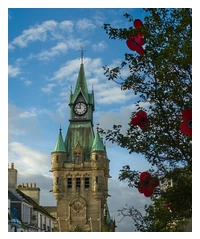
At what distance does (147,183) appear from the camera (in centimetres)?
823

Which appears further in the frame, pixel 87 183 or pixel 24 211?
pixel 87 183

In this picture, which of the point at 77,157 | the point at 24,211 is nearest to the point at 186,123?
the point at 24,211

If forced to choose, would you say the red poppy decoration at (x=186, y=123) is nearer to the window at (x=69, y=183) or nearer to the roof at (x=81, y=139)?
the roof at (x=81, y=139)

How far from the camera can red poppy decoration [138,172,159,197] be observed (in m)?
8.15

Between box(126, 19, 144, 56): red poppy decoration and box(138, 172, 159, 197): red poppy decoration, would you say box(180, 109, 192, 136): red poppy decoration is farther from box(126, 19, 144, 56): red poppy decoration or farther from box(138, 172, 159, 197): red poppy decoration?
box(126, 19, 144, 56): red poppy decoration

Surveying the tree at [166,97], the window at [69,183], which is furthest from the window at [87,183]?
the tree at [166,97]

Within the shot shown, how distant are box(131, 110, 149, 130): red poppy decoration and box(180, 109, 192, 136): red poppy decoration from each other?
635 mm

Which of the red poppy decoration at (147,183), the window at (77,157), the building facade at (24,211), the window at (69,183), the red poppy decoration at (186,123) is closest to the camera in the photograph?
the red poppy decoration at (186,123)

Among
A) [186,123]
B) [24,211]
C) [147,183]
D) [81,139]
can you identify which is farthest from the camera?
[81,139]

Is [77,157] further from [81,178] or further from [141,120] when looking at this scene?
[141,120]

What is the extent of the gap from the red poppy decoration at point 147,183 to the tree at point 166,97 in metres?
0.09

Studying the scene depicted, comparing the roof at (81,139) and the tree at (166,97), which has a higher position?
the roof at (81,139)

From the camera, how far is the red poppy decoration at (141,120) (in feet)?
27.2

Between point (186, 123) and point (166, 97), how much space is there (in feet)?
A: 1.67
